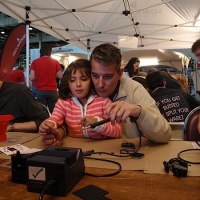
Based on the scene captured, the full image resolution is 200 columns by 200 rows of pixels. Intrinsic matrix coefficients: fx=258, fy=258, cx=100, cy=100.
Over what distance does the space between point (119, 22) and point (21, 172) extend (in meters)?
5.05

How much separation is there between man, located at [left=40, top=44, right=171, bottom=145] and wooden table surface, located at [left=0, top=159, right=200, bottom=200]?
251mm

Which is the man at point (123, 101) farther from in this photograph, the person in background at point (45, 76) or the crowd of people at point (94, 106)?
the person in background at point (45, 76)

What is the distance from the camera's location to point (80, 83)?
1299 mm

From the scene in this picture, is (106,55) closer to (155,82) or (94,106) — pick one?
(94,106)

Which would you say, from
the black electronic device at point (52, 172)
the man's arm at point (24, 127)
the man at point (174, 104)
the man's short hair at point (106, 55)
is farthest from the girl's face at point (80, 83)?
the man at point (174, 104)

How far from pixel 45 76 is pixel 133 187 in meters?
3.39

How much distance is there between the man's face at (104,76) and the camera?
1.21 metres

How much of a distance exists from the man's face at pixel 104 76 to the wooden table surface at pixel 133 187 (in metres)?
0.53

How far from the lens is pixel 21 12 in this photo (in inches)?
159

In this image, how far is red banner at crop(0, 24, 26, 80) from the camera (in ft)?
12.0

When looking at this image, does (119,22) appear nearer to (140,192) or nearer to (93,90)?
(93,90)

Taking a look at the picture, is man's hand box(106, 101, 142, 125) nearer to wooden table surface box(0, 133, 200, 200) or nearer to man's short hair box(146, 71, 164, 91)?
wooden table surface box(0, 133, 200, 200)

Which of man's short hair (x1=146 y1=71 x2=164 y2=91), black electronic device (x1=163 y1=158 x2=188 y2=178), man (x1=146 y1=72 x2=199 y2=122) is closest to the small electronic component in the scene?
black electronic device (x1=163 y1=158 x2=188 y2=178)

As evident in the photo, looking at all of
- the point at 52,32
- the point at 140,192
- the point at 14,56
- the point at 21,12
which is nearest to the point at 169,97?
the point at 140,192
